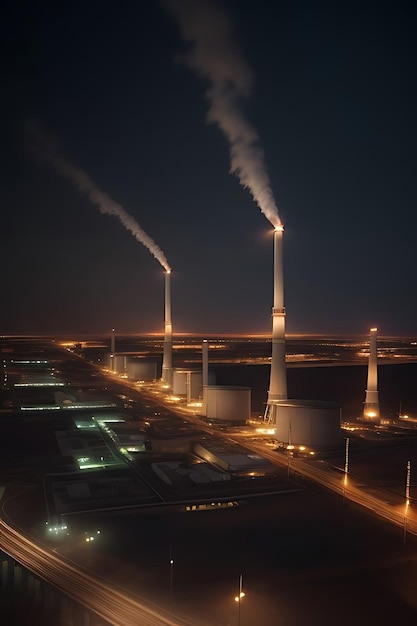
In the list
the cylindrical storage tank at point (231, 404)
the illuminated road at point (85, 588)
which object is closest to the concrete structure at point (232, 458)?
the cylindrical storage tank at point (231, 404)

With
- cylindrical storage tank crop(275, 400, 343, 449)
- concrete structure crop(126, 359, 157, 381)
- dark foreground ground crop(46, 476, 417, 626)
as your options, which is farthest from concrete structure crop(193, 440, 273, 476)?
concrete structure crop(126, 359, 157, 381)

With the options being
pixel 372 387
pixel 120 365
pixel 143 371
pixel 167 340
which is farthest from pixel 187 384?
pixel 120 365

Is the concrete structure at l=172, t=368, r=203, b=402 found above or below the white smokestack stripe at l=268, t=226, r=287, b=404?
below

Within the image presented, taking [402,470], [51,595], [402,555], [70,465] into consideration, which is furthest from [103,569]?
[402,470]

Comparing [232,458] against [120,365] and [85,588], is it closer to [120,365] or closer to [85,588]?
[85,588]

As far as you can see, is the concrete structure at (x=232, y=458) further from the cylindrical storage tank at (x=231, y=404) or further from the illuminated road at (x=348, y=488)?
the cylindrical storage tank at (x=231, y=404)

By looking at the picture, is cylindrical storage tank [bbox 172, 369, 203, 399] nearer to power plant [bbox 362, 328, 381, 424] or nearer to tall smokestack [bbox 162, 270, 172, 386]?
tall smokestack [bbox 162, 270, 172, 386]

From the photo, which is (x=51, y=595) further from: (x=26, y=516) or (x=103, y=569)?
(x=26, y=516)
